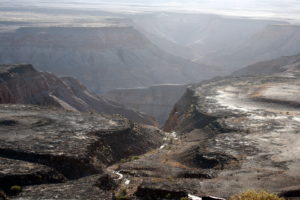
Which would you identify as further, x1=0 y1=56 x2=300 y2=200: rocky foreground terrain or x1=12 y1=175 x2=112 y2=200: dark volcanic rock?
Answer: x1=0 y1=56 x2=300 y2=200: rocky foreground terrain

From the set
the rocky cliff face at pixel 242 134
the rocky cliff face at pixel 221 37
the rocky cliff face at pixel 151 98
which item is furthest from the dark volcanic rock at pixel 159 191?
the rocky cliff face at pixel 221 37

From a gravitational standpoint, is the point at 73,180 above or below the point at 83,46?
above

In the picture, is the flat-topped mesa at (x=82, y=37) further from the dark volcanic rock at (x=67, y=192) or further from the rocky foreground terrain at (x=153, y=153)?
the dark volcanic rock at (x=67, y=192)

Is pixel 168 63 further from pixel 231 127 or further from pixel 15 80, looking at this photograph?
pixel 231 127

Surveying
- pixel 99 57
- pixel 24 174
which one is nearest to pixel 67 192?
pixel 24 174

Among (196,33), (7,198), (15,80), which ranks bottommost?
(196,33)

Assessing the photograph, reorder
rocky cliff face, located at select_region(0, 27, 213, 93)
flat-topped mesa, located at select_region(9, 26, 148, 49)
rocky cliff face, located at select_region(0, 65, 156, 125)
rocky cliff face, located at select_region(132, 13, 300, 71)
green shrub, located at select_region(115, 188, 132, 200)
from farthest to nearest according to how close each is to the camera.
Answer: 1. rocky cliff face, located at select_region(132, 13, 300, 71)
2. flat-topped mesa, located at select_region(9, 26, 148, 49)
3. rocky cliff face, located at select_region(0, 27, 213, 93)
4. rocky cliff face, located at select_region(0, 65, 156, 125)
5. green shrub, located at select_region(115, 188, 132, 200)

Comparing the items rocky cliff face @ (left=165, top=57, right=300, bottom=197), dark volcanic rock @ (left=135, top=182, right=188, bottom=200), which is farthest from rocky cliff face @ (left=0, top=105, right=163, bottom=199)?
rocky cliff face @ (left=165, top=57, right=300, bottom=197)

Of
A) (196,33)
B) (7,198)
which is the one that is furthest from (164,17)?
(7,198)

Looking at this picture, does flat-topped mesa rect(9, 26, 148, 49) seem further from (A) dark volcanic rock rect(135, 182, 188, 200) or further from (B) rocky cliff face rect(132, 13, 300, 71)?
(A) dark volcanic rock rect(135, 182, 188, 200)
